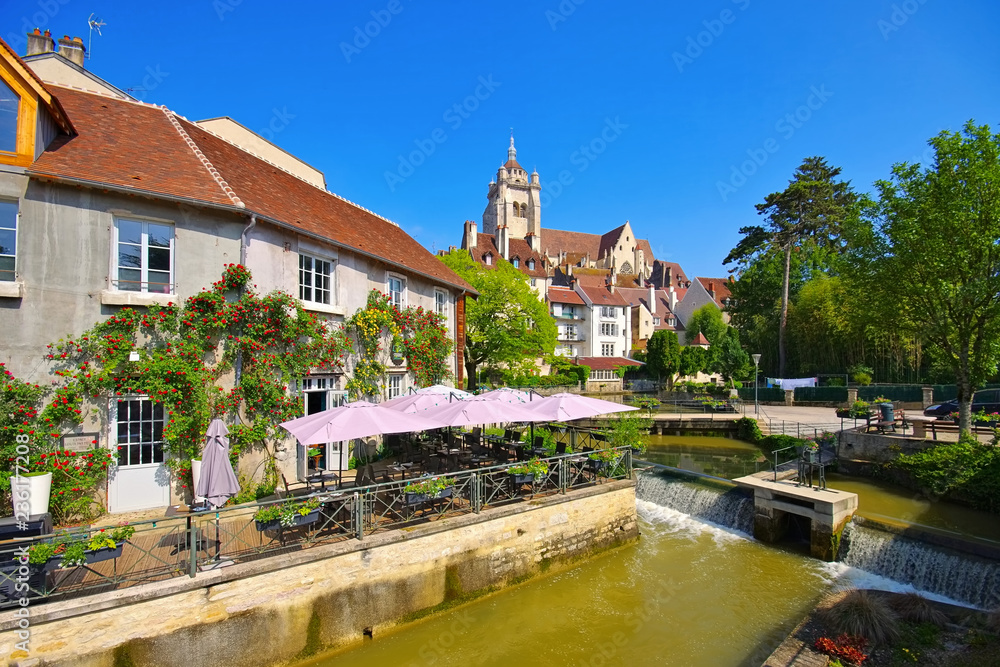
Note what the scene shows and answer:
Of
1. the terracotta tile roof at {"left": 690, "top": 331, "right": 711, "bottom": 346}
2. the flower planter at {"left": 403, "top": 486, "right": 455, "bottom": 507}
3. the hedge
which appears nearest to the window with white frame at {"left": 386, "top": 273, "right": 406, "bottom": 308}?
the flower planter at {"left": 403, "top": 486, "right": 455, "bottom": 507}

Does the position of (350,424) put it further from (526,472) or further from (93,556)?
(526,472)

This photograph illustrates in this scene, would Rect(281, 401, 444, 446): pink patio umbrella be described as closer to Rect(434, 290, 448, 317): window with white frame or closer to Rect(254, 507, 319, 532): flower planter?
Rect(254, 507, 319, 532): flower planter

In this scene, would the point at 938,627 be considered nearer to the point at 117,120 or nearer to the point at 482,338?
the point at 117,120

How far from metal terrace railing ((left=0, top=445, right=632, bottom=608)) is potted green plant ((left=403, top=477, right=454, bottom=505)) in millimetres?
26

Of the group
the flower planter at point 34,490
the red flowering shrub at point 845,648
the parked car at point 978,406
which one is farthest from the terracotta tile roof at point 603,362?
the flower planter at point 34,490

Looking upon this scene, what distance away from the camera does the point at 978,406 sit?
21719mm

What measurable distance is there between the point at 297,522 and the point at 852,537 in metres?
12.5

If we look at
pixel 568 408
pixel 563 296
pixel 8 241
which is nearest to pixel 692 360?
pixel 563 296

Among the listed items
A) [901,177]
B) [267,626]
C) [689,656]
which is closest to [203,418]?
[267,626]

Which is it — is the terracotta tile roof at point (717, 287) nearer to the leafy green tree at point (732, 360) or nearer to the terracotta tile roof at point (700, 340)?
the terracotta tile roof at point (700, 340)

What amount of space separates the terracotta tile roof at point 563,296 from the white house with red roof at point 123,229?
4472 centimetres

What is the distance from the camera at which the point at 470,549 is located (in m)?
9.51

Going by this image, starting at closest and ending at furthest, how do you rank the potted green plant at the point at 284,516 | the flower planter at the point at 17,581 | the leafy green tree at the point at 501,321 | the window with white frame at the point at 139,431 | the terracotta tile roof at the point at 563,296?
1. the flower planter at the point at 17,581
2. the potted green plant at the point at 284,516
3. the window with white frame at the point at 139,431
4. the leafy green tree at the point at 501,321
5. the terracotta tile roof at the point at 563,296

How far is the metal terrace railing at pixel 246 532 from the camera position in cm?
645
